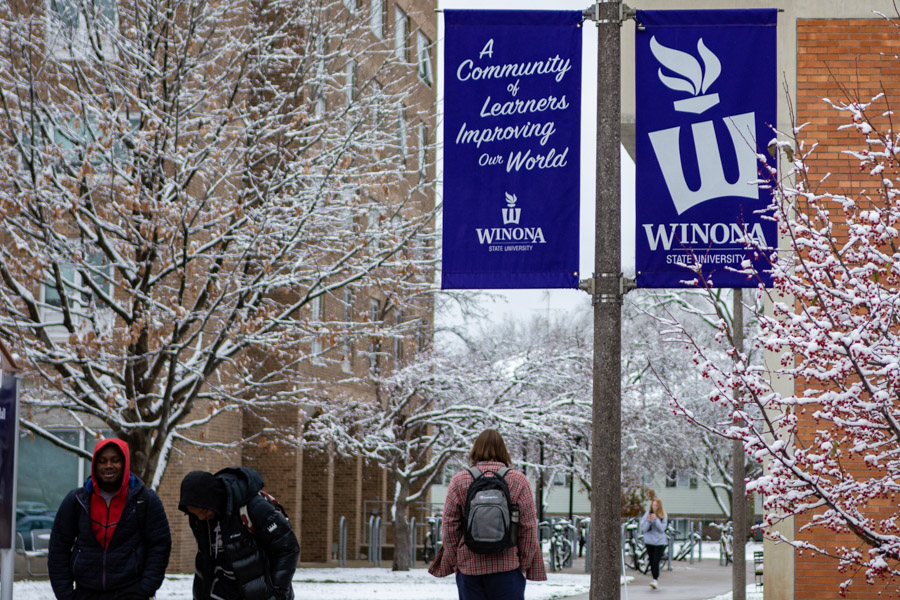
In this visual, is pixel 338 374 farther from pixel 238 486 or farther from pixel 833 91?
pixel 238 486

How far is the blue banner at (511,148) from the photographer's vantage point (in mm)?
8086

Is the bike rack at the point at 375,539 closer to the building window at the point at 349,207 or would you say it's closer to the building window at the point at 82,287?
the building window at the point at 82,287

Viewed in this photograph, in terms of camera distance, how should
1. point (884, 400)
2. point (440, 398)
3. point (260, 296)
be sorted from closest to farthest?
point (884, 400) → point (260, 296) → point (440, 398)

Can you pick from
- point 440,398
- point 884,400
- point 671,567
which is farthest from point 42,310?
point 884,400

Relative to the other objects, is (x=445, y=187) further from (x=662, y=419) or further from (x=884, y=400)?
(x=662, y=419)

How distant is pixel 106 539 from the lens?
7.46 m

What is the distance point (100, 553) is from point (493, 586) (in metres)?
2.30

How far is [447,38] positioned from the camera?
27.0 feet

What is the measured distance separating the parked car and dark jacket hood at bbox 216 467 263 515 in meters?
17.9

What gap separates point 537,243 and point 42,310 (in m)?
16.9

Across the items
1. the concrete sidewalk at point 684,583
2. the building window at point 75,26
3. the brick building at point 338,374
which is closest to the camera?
the building window at point 75,26

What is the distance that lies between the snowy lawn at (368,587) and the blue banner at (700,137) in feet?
39.9

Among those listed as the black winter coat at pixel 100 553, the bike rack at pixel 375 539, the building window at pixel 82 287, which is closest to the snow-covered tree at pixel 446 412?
the bike rack at pixel 375 539

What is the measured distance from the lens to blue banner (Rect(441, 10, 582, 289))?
8086 millimetres
